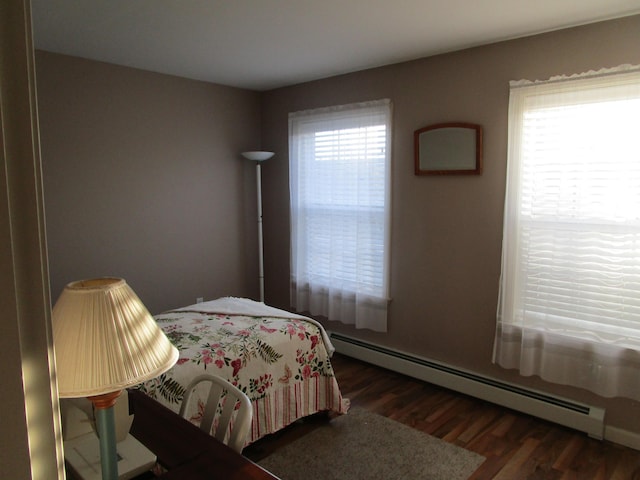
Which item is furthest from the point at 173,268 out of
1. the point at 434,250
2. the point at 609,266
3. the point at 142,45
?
the point at 609,266

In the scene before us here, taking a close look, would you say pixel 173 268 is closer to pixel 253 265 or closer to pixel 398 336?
pixel 253 265

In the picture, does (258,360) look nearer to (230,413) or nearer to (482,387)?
(230,413)

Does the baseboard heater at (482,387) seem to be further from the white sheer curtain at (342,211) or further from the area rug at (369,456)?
the area rug at (369,456)

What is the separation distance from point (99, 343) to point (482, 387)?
294 cm

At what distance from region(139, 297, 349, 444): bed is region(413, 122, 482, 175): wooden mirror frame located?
1.48 metres

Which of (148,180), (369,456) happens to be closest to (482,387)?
(369,456)

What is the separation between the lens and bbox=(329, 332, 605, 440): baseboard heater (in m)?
2.80

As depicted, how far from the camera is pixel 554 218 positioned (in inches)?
110

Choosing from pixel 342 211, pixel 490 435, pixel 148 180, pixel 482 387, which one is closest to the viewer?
pixel 490 435

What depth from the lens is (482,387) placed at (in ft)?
10.6

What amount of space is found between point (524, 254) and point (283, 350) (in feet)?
5.51

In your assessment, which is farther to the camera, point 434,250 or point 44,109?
point 434,250

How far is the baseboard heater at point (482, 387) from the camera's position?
9.20 feet

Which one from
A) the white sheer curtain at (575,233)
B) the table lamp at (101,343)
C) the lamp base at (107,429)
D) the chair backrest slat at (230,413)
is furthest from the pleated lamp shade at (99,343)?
the white sheer curtain at (575,233)
